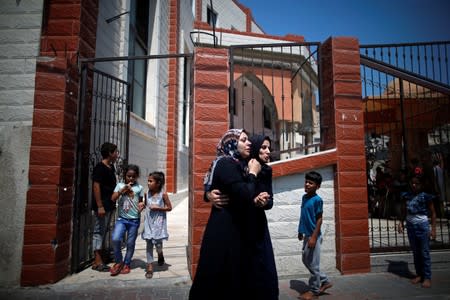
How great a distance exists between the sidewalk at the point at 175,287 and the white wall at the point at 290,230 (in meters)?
0.15

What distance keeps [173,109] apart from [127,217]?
6.30 m

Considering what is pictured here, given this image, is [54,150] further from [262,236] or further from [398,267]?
[398,267]

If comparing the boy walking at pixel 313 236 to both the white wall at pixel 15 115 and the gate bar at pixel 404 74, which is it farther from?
the white wall at pixel 15 115

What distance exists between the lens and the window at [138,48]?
7.32m

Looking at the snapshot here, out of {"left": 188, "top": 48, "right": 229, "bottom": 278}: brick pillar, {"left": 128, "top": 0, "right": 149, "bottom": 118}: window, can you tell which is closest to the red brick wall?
{"left": 188, "top": 48, "right": 229, "bottom": 278}: brick pillar

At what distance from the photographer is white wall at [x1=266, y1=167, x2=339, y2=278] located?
3.97 meters

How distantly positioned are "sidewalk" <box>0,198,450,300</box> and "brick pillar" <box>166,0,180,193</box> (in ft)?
18.3

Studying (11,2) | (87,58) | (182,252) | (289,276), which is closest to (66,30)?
(87,58)

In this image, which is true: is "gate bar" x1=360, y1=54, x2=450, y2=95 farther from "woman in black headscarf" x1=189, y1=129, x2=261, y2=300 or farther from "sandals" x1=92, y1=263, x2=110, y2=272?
"sandals" x1=92, y1=263, x2=110, y2=272

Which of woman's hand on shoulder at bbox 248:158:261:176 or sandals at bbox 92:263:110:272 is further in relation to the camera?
sandals at bbox 92:263:110:272

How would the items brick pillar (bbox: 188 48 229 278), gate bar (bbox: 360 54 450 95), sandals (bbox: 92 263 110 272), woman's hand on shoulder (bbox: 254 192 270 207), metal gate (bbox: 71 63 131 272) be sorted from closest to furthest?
woman's hand on shoulder (bbox: 254 192 270 207) < brick pillar (bbox: 188 48 229 278) < metal gate (bbox: 71 63 131 272) < sandals (bbox: 92 263 110 272) < gate bar (bbox: 360 54 450 95)

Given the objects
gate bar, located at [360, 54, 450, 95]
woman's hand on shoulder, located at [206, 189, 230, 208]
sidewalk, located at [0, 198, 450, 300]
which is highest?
gate bar, located at [360, 54, 450, 95]

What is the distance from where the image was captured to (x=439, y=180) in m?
6.18

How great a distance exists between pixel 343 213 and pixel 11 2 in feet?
17.5
